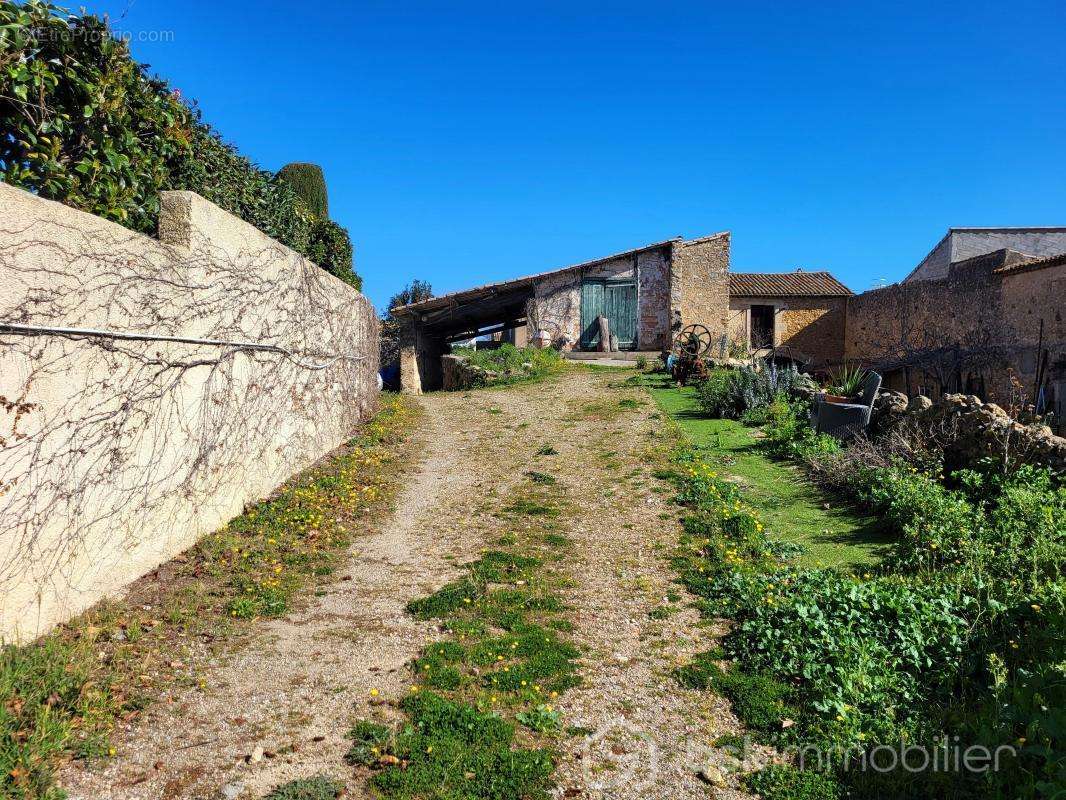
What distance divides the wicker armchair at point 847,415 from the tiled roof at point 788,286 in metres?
17.4

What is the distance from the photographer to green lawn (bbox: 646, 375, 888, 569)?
602 centimetres

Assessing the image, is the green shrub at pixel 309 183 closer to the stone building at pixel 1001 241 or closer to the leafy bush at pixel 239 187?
the leafy bush at pixel 239 187

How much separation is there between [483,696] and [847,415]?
23.5 feet

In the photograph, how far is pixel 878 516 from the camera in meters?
6.73

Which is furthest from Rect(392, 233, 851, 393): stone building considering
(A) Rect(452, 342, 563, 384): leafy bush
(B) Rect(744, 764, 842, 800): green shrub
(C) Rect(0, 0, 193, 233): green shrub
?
(B) Rect(744, 764, 842, 800): green shrub

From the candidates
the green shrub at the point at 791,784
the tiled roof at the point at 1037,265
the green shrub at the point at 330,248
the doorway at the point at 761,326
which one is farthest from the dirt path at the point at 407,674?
the doorway at the point at 761,326

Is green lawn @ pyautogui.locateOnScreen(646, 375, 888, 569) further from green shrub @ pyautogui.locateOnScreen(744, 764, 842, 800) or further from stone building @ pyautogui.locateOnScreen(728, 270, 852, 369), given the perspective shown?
stone building @ pyautogui.locateOnScreen(728, 270, 852, 369)

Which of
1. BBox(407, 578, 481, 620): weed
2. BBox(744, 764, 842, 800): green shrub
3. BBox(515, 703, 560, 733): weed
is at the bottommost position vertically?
BBox(744, 764, 842, 800): green shrub

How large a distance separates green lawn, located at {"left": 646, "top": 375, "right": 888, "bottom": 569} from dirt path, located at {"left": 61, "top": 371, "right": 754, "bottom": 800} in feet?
3.68

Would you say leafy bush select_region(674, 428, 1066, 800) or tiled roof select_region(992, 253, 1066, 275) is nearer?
leafy bush select_region(674, 428, 1066, 800)

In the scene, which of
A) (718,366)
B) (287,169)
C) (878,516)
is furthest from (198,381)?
(718,366)

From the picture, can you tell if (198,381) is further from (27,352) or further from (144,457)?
(27,352)

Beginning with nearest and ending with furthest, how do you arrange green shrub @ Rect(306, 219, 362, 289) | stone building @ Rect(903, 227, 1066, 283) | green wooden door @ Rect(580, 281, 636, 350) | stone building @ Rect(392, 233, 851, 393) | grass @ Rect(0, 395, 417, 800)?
grass @ Rect(0, 395, 417, 800) < green shrub @ Rect(306, 219, 362, 289) < stone building @ Rect(392, 233, 851, 393) < green wooden door @ Rect(580, 281, 636, 350) < stone building @ Rect(903, 227, 1066, 283)

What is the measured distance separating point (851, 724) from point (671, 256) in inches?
736
